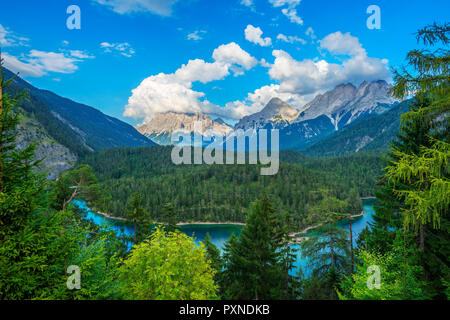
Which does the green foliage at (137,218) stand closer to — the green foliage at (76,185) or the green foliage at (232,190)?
the green foliage at (76,185)

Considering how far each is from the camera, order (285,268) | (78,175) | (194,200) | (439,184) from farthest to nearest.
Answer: (194,200), (285,268), (78,175), (439,184)

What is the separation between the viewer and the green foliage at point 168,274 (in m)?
7.99

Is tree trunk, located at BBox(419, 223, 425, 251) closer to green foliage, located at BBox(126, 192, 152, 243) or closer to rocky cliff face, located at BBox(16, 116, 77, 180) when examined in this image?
green foliage, located at BBox(126, 192, 152, 243)

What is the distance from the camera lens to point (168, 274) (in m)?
7.79

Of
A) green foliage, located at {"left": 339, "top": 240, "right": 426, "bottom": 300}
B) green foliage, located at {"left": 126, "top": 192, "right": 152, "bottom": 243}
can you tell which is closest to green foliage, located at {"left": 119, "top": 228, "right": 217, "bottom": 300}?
green foliage, located at {"left": 339, "top": 240, "right": 426, "bottom": 300}

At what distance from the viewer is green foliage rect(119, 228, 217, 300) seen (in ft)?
26.2

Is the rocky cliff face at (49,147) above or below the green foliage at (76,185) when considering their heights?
above

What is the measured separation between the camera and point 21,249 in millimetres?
5906

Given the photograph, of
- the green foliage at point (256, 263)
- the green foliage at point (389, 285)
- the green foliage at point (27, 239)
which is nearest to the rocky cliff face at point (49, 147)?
the green foliage at point (256, 263)

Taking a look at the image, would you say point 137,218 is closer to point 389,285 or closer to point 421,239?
point 389,285

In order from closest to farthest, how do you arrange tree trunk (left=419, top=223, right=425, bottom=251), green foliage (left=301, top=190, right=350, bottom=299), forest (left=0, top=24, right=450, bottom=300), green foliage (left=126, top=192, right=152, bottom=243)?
forest (left=0, top=24, right=450, bottom=300)
tree trunk (left=419, top=223, right=425, bottom=251)
green foliage (left=301, top=190, right=350, bottom=299)
green foliage (left=126, top=192, right=152, bottom=243)
